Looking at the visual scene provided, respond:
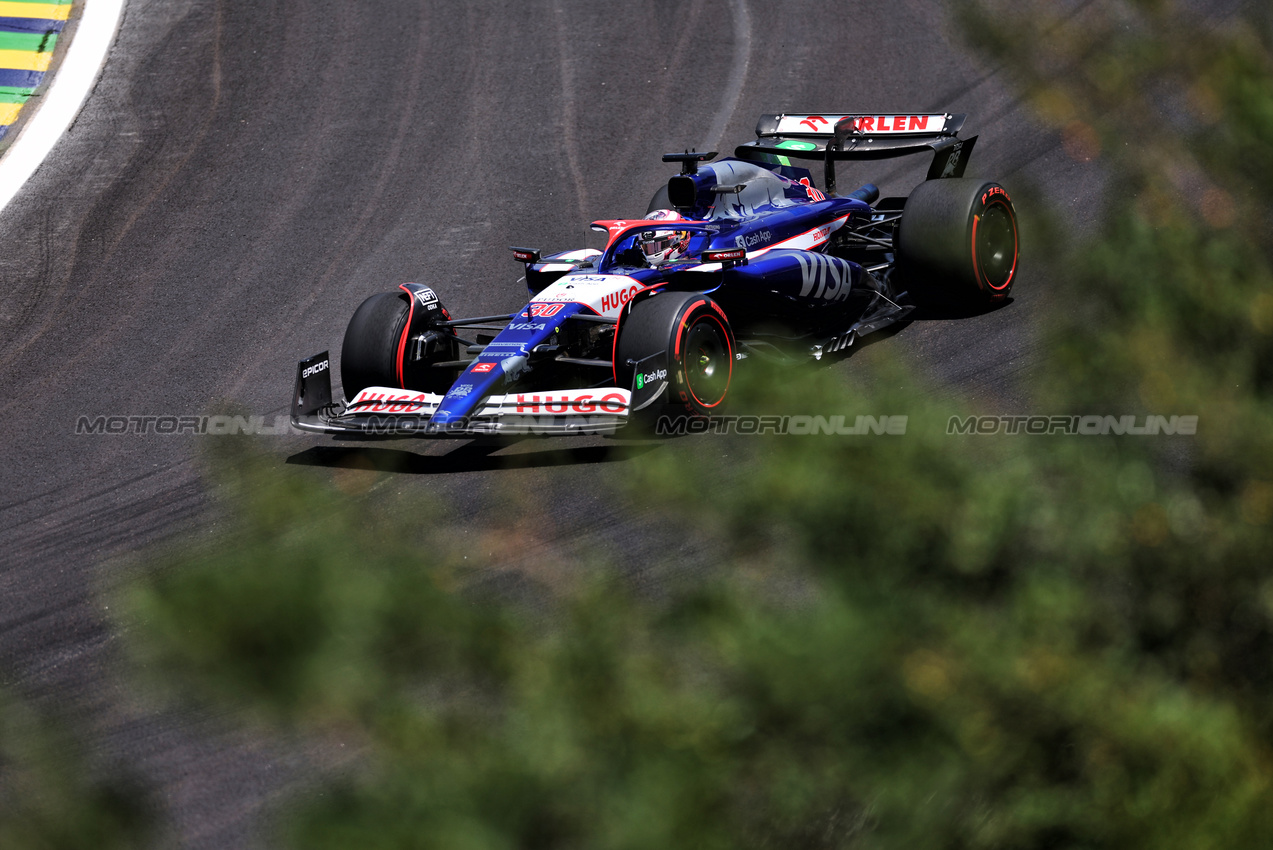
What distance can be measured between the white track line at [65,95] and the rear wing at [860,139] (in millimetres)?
7709

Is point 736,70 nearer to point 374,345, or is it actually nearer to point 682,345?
point 374,345

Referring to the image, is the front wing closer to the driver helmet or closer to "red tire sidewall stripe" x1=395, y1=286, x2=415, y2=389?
"red tire sidewall stripe" x1=395, y1=286, x2=415, y2=389

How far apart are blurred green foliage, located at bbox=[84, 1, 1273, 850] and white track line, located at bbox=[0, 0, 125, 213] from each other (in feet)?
41.4

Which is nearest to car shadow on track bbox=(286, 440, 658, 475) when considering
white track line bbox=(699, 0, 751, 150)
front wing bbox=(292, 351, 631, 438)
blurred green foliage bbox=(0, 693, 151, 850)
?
front wing bbox=(292, 351, 631, 438)

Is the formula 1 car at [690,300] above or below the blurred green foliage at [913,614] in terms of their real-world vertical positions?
above

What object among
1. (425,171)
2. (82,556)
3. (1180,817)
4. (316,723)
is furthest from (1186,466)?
(425,171)

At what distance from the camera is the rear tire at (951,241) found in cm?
884

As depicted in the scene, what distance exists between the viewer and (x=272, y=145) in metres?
13.8

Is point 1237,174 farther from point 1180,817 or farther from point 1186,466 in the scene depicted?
point 1180,817

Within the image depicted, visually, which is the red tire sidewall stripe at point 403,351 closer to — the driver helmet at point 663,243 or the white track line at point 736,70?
the driver helmet at point 663,243

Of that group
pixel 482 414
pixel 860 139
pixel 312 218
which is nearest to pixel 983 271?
pixel 860 139

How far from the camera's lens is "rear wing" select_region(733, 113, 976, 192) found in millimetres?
9836

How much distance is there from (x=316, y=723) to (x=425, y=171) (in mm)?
12079

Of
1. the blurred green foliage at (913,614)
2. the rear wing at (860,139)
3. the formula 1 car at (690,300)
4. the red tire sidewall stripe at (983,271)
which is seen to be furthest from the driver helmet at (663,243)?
the blurred green foliage at (913,614)
